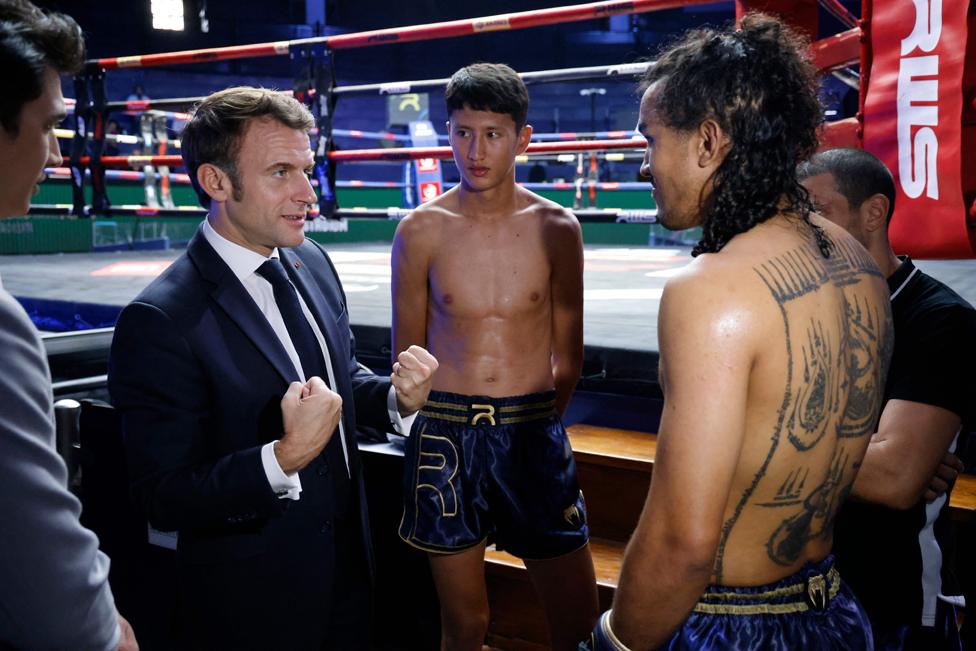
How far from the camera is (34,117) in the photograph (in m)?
1.04

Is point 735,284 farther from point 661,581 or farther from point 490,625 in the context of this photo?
point 490,625

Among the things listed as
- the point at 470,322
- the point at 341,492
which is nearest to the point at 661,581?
the point at 341,492

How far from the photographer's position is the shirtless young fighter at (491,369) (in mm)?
2227

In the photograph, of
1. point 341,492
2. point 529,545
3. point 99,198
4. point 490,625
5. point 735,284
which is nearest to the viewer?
point 735,284

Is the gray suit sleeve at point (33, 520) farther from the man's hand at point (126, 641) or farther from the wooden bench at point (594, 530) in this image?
the wooden bench at point (594, 530)

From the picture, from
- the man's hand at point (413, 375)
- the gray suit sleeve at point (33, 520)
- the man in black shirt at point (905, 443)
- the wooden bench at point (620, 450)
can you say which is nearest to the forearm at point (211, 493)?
the man's hand at point (413, 375)

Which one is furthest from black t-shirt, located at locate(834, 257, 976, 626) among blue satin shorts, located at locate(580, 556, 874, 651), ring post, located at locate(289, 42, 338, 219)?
ring post, located at locate(289, 42, 338, 219)

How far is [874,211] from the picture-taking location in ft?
5.98

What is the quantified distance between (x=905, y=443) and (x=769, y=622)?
1.71 ft

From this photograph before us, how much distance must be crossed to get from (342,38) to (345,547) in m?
2.81

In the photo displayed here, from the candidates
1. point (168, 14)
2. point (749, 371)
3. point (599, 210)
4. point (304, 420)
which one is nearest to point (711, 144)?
point (749, 371)

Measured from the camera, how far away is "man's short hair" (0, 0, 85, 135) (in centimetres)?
99

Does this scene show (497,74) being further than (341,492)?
Yes

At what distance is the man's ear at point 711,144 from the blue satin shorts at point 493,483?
3.85 ft
